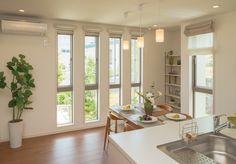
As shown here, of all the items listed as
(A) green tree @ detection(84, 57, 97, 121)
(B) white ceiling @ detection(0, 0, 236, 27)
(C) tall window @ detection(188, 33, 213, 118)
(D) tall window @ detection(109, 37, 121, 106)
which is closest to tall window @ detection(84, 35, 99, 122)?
(A) green tree @ detection(84, 57, 97, 121)

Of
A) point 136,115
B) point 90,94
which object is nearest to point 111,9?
point 136,115

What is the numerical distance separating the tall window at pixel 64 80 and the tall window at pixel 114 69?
104 cm

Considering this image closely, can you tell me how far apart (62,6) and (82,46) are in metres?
1.46

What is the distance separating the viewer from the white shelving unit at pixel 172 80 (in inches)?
222

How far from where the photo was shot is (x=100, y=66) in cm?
491

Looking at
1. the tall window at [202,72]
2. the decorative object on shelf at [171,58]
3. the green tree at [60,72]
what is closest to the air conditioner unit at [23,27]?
the green tree at [60,72]

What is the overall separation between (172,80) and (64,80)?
315 cm

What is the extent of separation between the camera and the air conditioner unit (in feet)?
12.1

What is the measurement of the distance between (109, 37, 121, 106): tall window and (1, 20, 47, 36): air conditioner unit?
175 cm

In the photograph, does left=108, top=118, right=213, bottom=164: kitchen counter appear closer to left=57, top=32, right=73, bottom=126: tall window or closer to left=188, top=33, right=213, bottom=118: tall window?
left=188, top=33, right=213, bottom=118: tall window

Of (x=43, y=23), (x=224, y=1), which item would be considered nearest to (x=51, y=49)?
(x=43, y=23)

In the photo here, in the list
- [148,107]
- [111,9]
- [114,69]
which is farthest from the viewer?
[114,69]

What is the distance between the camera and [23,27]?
383cm

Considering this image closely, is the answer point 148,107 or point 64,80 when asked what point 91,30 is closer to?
point 64,80
